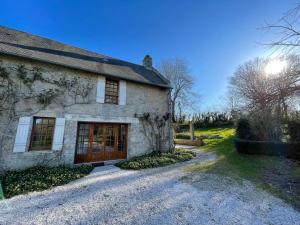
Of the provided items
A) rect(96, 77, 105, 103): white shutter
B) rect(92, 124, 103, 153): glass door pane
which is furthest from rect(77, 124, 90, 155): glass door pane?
rect(96, 77, 105, 103): white shutter

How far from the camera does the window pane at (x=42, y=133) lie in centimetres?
659

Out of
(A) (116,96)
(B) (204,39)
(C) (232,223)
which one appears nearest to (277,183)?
(C) (232,223)

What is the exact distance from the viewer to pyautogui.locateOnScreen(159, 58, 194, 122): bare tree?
28.6m

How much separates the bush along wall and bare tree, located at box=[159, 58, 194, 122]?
18.4 m

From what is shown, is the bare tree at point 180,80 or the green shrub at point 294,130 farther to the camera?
the bare tree at point 180,80

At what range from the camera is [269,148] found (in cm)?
980

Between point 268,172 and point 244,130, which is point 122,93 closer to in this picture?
point 268,172

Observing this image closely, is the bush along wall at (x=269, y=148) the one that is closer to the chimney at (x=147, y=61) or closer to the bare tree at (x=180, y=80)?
the chimney at (x=147, y=61)

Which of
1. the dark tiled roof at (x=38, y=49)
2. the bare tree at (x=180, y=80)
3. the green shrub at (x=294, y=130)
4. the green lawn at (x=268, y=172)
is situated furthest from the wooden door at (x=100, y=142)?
the bare tree at (x=180, y=80)

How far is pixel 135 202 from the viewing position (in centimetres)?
415

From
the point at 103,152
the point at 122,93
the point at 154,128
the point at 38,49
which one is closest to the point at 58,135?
the point at 103,152

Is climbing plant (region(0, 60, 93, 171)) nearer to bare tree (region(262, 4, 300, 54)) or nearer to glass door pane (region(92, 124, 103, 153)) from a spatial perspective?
glass door pane (region(92, 124, 103, 153))

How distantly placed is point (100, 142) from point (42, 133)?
2.57 meters

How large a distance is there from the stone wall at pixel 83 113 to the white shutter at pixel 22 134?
0.16 m
